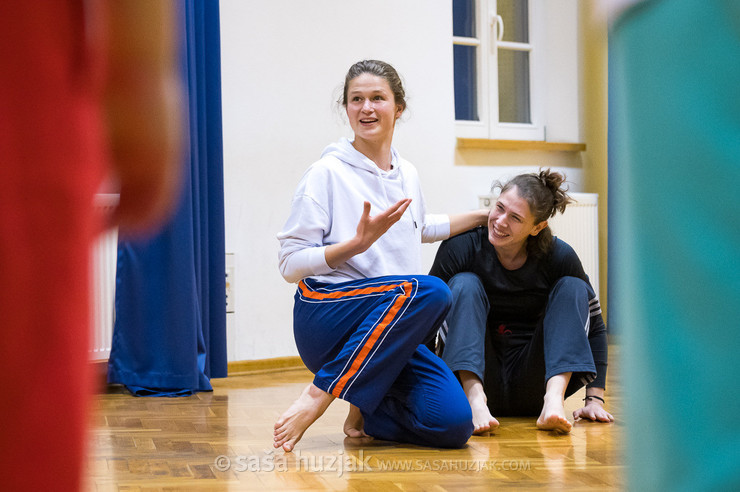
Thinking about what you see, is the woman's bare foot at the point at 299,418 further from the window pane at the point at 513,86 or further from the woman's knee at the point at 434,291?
the window pane at the point at 513,86

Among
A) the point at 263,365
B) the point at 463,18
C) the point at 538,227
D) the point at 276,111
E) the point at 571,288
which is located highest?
the point at 463,18

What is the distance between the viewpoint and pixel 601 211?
16.2ft

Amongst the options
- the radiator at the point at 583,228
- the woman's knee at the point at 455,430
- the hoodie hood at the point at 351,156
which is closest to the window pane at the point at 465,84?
A: the radiator at the point at 583,228

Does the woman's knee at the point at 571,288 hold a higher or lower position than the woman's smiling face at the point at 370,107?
lower

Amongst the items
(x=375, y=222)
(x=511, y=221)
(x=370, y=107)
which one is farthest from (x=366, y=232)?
(x=511, y=221)

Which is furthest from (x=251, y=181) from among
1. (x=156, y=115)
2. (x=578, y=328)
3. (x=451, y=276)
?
(x=156, y=115)

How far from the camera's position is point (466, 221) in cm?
264

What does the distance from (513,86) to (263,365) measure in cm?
222

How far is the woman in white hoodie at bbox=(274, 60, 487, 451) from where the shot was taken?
6.95 ft

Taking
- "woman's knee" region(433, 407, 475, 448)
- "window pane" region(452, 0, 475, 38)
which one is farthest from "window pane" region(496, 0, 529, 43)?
"woman's knee" region(433, 407, 475, 448)

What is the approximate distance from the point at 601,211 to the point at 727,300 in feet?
15.2

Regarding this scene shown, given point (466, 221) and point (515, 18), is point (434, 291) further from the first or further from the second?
point (515, 18)

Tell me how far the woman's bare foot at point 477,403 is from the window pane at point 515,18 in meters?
2.98

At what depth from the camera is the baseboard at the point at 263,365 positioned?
378cm
